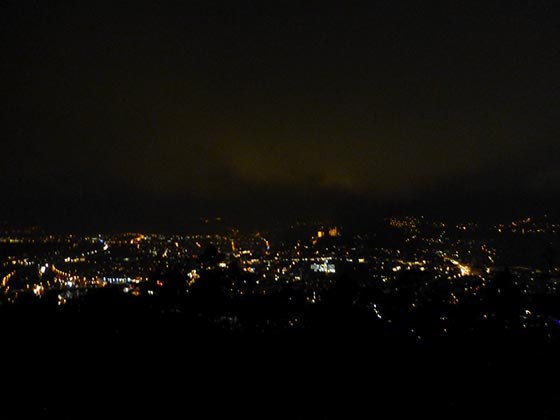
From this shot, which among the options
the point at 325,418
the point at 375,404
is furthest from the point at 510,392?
the point at 325,418

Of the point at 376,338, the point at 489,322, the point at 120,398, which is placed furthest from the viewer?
the point at 489,322

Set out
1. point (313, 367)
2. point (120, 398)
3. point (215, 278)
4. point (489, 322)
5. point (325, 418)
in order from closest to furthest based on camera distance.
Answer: point (325, 418)
point (120, 398)
point (313, 367)
point (489, 322)
point (215, 278)

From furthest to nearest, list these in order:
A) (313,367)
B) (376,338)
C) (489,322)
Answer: (489,322), (376,338), (313,367)

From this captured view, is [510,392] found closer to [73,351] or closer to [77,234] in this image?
[73,351]

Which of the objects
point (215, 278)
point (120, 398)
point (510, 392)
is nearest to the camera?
point (120, 398)

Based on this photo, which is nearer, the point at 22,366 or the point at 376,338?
the point at 22,366

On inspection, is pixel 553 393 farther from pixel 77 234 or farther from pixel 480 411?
pixel 77 234

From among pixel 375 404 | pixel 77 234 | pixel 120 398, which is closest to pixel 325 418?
pixel 375 404

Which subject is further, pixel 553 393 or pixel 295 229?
pixel 295 229
